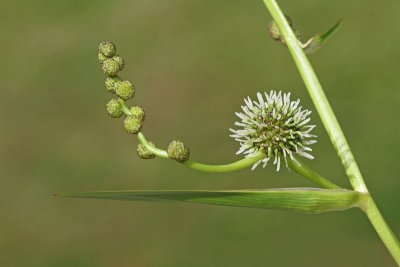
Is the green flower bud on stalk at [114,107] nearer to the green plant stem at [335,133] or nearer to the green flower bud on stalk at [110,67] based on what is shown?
the green flower bud on stalk at [110,67]

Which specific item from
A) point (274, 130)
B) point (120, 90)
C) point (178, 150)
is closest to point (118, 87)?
point (120, 90)

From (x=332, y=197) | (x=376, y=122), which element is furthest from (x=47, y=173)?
(x=332, y=197)

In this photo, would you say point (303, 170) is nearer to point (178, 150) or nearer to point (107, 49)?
point (178, 150)

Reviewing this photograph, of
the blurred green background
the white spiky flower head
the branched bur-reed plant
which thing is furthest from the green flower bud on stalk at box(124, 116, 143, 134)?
the blurred green background

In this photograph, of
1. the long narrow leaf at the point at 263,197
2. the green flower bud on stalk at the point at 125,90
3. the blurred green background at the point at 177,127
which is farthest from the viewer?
the blurred green background at the point at 177,127

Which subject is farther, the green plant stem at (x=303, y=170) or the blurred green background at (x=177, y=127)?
the blurred green background at (x=177, y=127)

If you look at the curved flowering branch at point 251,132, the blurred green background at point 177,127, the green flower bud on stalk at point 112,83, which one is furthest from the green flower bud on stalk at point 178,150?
the blurred green background at point 177,127
